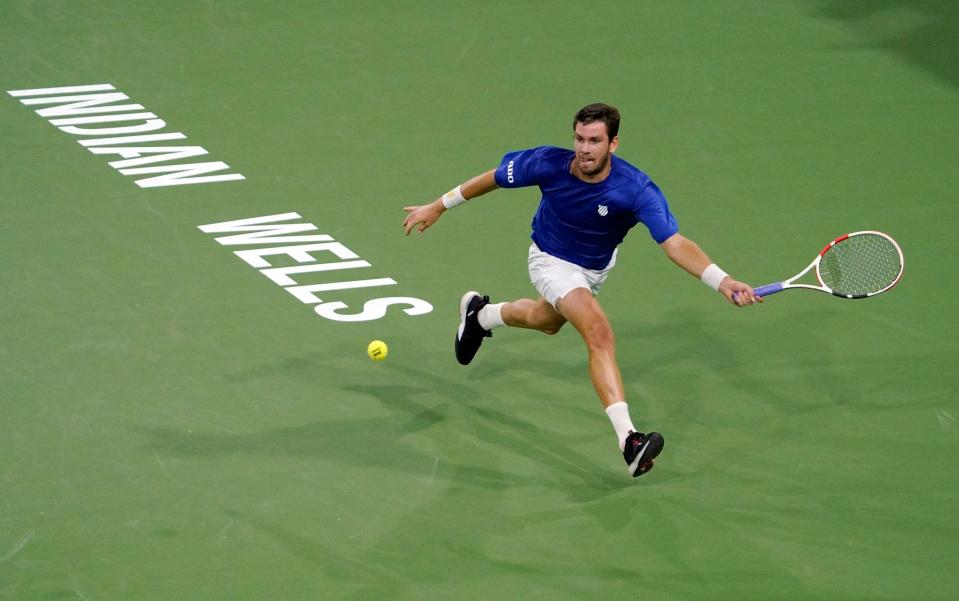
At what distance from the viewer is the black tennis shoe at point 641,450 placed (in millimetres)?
8117

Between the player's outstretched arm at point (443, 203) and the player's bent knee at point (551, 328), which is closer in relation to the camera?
the player's outstretched arm at point (443, 203)

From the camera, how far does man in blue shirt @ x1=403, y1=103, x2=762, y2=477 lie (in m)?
8.38

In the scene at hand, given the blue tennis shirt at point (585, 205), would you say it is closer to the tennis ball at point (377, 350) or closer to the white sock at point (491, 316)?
the white sock at point (491, 316)

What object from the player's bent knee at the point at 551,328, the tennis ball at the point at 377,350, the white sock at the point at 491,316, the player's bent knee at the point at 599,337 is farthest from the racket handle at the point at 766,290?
the tennis ball at the point at 377,350

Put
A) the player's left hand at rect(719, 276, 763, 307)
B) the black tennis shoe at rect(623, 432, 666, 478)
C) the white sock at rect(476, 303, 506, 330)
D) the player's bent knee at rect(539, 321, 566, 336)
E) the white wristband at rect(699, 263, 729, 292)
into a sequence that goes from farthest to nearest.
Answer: the white sock at rect(476, 303, 506, 330), the player's bent knee at rect(539, 321, 566, 336), the white wristband at rect(699, 263, 729, 292), the black tennis shoe at rect(623, 432, 666, 478), the player's left hand at rect(719, 276, 763, 307)

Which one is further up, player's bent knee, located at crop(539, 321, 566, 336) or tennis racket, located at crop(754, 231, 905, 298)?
tennis racket, located at crop(754, 231, 905, 298)

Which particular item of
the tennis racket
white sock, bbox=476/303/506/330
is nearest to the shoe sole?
white sock, bbox=476/303/506/330

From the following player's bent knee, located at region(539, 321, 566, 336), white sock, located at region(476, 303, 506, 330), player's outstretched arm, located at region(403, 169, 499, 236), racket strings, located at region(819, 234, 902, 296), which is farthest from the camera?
white sock, located at region(476, 303, 506, 330)

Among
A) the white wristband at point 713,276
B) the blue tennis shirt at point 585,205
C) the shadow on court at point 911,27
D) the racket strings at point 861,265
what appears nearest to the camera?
the white wristband at point 713,276

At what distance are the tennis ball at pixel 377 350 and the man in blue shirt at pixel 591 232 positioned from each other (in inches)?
35.7

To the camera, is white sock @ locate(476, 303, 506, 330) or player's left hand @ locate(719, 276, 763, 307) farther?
white sock @ locate(476, 303, 506, 330)

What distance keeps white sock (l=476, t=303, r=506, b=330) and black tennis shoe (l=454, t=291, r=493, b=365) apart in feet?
0.11

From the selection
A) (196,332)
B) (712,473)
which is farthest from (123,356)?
(712,473)

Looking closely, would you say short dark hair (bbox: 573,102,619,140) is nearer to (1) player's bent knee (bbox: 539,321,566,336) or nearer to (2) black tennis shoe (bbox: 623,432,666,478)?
(1) player's bent knee (bbox: 539,321,566,336)
